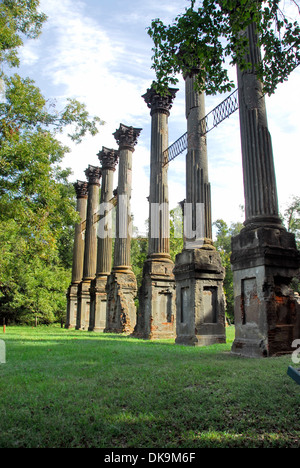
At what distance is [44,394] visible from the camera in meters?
4.30

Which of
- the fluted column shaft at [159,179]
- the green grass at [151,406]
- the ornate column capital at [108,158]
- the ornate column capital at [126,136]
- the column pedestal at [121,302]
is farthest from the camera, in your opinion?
the ornate column capital at [108,158]

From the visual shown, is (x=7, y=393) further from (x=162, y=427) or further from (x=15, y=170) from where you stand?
(x=15, y=170)

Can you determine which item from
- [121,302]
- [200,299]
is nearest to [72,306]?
[121,302]

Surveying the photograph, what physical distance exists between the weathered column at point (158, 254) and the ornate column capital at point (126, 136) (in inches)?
123

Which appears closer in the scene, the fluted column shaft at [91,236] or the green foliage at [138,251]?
the fluted column shaft at [91,236]

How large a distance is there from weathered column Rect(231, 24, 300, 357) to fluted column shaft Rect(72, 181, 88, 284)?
20.4 meters

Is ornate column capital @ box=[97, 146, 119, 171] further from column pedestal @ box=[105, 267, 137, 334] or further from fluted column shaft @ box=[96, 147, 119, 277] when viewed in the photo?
column pedestal @ box=[105, 267, 137, 334]

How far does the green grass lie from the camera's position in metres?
A: 3.00

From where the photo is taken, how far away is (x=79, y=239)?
2770cm

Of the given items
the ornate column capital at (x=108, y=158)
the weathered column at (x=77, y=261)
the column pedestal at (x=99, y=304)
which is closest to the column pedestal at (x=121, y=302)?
the column pedestal at (x=99, y=304)

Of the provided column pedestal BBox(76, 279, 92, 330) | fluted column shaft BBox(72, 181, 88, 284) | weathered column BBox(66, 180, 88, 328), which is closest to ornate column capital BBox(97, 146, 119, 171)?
weathered column BBox(66, 180, 88, 328)

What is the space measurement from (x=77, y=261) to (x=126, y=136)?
1159 cm

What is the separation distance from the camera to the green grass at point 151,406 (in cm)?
300

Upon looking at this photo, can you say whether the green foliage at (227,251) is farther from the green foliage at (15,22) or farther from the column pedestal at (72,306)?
the green foliage at (15,22)
